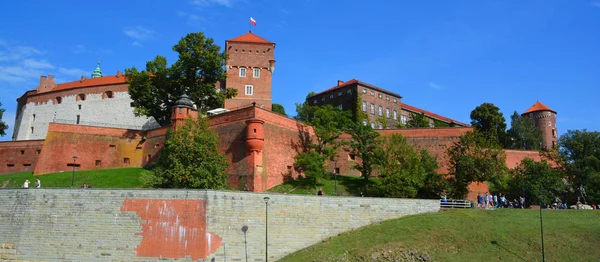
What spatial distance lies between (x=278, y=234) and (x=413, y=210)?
30.3 ft

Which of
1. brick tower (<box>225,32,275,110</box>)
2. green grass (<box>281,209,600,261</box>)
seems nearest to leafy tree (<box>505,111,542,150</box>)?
brick tower (<box>225,32,275,110</box>)

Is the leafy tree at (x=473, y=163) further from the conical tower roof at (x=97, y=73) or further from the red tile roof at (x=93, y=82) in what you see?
the conical tower roof at (x=97, y=73)

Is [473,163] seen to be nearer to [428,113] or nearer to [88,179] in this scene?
[88,179]

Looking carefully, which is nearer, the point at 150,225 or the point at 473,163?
the point at 150,225

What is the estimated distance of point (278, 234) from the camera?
86.1ft

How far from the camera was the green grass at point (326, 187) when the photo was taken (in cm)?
3709

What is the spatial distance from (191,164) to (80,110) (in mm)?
38598

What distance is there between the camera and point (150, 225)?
2516cm


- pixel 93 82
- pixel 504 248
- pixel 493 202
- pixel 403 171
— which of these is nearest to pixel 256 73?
pixel 403 171

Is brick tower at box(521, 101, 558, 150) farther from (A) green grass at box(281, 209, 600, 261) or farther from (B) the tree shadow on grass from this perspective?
(B) the tree shadow on grass

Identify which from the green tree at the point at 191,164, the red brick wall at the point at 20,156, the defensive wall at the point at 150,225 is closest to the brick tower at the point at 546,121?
the green tree at the point at 191,164

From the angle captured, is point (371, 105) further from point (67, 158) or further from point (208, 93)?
point (67, 158)

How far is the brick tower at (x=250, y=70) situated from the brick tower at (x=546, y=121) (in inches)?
1826

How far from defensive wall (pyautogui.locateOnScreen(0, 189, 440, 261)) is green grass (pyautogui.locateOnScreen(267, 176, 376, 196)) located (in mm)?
9799
